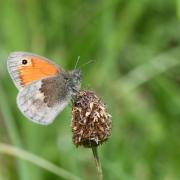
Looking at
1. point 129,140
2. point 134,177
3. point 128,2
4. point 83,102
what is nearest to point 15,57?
point 83,102

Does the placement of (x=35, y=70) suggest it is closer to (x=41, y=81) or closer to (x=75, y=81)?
(x=41, y=81)

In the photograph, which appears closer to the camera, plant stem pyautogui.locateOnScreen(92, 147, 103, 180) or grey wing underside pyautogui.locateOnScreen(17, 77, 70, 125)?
plant stem pyautogui.locateOnScreen(92, 147, 103, 180)

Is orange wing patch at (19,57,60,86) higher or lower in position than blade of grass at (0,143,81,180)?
higher

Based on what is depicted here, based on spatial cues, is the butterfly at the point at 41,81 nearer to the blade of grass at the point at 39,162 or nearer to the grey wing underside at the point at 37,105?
the grey wing underside at the point at 37,105

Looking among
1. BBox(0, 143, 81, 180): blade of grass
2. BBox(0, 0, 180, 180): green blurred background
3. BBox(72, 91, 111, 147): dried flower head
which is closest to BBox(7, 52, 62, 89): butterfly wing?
BBox(72, 91, 111, 147): dried flower head

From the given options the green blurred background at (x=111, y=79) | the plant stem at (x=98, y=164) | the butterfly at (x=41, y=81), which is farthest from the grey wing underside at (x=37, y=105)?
the green blurred background at (x=111, y=79)

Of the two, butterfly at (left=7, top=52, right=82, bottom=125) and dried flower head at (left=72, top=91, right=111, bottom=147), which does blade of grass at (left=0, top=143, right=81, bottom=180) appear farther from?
dried flower head at (left=72, top=91, right=111, bottom=147)

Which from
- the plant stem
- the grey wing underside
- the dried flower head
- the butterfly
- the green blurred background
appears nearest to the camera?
the plant stem
